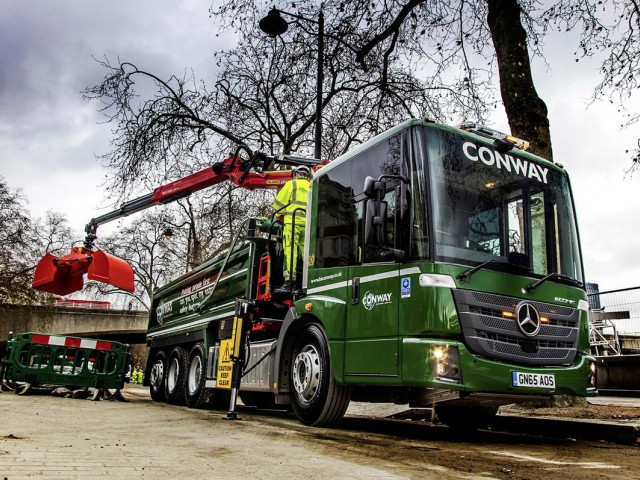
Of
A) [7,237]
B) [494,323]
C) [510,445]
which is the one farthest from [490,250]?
[7,237]

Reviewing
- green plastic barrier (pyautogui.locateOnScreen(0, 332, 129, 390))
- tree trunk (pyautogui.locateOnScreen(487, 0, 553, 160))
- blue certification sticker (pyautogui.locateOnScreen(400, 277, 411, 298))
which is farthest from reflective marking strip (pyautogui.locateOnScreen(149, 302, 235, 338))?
tree trunk (pyautogui.locateOnScreen(487, 0, 553, 160))

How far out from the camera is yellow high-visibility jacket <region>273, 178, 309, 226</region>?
7.63 m

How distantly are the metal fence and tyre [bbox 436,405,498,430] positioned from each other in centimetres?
575

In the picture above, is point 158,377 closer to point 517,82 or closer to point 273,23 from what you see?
point 273,23

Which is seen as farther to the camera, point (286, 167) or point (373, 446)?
point (286, 167)

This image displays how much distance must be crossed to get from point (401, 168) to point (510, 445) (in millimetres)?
2815

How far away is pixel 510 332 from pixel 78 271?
30.6 ft

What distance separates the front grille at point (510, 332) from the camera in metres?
5.00

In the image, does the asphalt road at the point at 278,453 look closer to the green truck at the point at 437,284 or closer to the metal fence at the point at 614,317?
the green truck at the point at 437,284

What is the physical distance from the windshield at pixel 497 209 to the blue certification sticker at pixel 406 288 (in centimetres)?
35

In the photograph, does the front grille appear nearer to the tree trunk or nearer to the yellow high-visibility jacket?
the yellow high-visibility jacket

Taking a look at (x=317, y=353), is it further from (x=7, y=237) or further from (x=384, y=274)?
(x=7, y=237)

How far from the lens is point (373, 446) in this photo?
15.7ft

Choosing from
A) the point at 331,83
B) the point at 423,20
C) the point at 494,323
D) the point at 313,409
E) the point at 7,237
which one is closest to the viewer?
the point at 494,323
